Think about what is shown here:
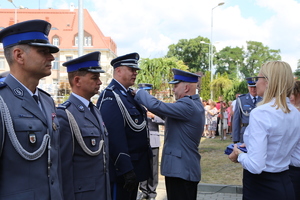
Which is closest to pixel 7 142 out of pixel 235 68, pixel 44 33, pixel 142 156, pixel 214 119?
pixel 44 33

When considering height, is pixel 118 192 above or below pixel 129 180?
below

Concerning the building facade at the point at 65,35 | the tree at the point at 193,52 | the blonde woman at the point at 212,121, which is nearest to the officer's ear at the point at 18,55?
the blonde woman at the point at 212,121

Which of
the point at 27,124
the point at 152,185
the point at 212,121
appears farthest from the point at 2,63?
the point at 27,124

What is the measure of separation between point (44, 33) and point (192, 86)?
88.6 inches

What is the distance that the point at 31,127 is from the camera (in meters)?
2.20

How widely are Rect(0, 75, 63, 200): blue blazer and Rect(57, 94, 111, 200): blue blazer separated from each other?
0.44 metres

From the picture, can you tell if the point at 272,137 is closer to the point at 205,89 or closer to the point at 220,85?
the point at 220,85

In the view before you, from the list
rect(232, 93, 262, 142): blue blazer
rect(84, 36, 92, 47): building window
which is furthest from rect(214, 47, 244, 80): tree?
rect(232, 93, 262, 142): blue blazer

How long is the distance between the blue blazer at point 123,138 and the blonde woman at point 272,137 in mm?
1170

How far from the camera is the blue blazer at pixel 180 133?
158 inches

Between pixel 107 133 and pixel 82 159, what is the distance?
0.44 metres

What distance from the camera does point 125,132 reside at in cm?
384

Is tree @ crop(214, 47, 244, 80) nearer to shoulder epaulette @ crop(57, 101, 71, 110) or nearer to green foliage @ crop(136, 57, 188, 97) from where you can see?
green foliage @ crop(136, 57, 188, 97)

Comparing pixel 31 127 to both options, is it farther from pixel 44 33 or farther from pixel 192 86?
pixel 192 86
